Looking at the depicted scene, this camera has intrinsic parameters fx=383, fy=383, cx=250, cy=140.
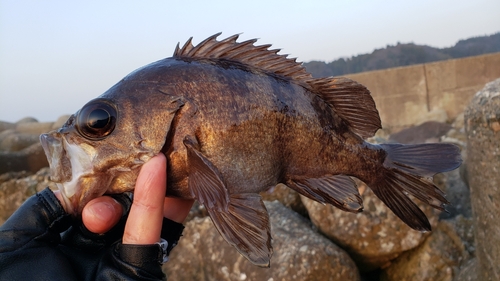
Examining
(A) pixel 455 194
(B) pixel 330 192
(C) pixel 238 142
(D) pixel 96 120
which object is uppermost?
(D) pixel 96 120

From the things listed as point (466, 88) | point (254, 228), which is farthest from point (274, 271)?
point (466, 88)

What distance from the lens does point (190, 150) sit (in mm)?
1433

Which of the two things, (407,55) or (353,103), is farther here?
(407,55)

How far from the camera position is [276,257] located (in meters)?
3.51

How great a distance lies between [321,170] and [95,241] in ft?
3.68

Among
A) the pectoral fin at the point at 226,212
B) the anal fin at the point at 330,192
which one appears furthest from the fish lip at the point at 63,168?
the anal fin at the point at 330,192

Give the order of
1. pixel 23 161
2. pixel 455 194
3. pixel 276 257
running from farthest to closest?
pixel 23 161 → pixel 455 194 → pixel 276 257

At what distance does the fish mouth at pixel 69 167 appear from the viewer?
1.43m

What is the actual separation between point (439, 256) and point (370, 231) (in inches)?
29.3

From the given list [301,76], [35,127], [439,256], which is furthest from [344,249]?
[35,127]

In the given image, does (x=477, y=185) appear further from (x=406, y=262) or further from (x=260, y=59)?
(x=260, y=59)

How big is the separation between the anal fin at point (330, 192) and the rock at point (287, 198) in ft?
8.91

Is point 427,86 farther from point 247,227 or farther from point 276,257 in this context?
point 247,227

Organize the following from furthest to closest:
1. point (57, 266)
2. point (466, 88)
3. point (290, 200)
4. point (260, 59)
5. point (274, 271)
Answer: point (466, 88) → point (290, 200) → point (274, 271) → point (260, 59) → point (57, 266)
